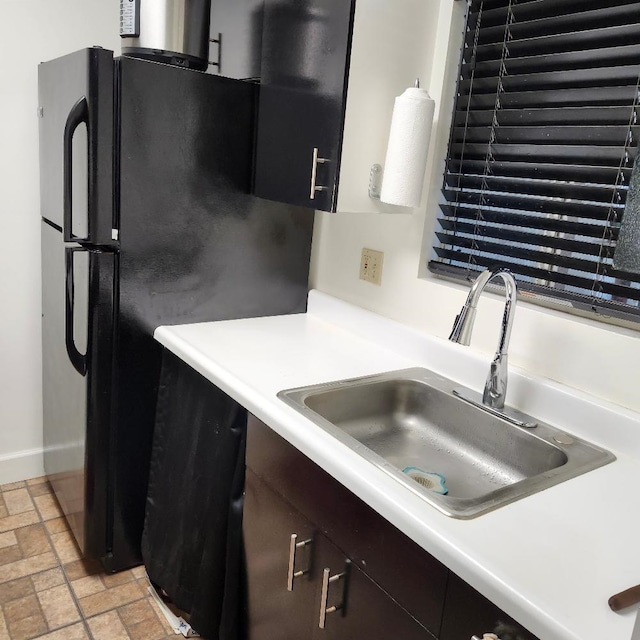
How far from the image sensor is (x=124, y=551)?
1.98 metres

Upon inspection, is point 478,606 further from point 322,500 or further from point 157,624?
point 157,624

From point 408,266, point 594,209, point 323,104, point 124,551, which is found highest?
point 323,104

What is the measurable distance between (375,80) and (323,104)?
15 cm

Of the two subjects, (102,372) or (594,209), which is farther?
(102,372)

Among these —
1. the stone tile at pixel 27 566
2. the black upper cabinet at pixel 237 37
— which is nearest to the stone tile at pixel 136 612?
the stone tile at pixel 27 566

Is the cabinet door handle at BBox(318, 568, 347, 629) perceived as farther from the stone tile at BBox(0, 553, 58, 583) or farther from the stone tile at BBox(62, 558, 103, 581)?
the stone tile at BBox(0, 553, 58, 583)

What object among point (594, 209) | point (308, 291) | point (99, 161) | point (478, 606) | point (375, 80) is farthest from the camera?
point (308, 291)

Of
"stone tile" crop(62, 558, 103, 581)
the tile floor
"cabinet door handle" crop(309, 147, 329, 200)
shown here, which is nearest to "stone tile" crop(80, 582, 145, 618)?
the tile floor

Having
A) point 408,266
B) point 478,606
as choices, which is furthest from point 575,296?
point 478,606

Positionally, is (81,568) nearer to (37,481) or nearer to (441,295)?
(37,481)

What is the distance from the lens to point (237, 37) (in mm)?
1953

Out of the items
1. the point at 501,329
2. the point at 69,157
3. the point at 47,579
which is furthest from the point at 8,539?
the point at 501,329

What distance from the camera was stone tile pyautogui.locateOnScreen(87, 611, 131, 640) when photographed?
1.77 metres

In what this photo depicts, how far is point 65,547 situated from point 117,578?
0.86 feet
